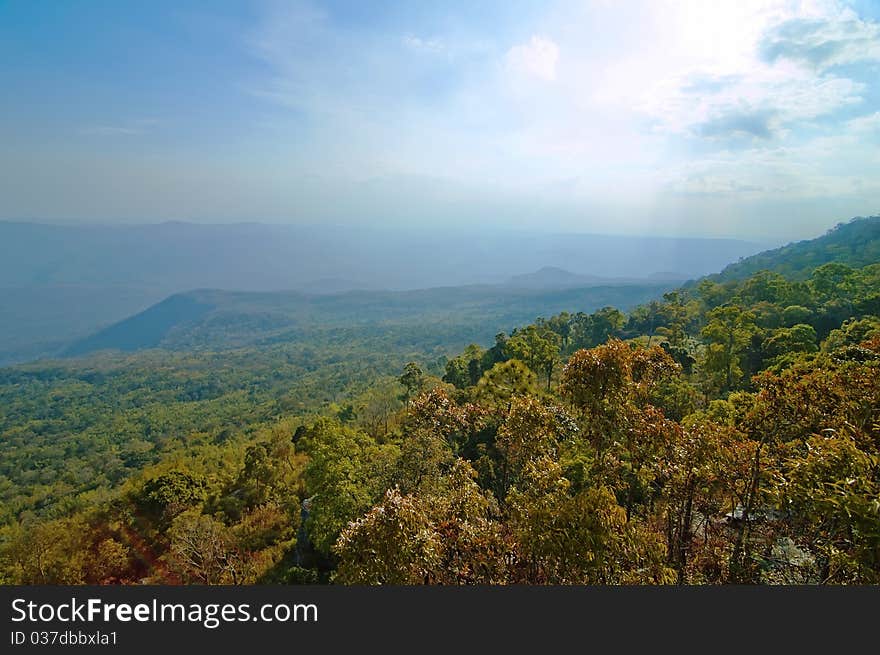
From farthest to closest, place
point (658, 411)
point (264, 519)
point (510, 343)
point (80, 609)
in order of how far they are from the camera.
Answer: point (510, 343), point (264, 519), point (658, 411), point (80, 609)

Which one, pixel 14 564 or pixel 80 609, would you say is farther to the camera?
pixel 14 564

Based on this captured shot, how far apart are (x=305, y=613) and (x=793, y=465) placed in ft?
21.6

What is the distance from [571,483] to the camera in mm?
10609

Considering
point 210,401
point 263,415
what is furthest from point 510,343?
point 210,401

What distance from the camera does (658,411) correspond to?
8633 mm

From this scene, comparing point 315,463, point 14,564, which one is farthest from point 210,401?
point 315,463

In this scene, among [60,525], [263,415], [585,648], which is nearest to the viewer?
[585,648]

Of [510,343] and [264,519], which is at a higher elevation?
[510,343]

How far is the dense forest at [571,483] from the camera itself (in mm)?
6074

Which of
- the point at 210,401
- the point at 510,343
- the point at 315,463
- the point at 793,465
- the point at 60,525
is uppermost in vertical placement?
the point at 793,465

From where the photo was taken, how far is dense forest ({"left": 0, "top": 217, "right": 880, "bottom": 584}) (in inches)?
239

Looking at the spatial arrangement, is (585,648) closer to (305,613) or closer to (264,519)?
(305,613)

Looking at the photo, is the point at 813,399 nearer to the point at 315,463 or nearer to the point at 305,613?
the point at 305,613

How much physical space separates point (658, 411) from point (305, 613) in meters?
7.44
